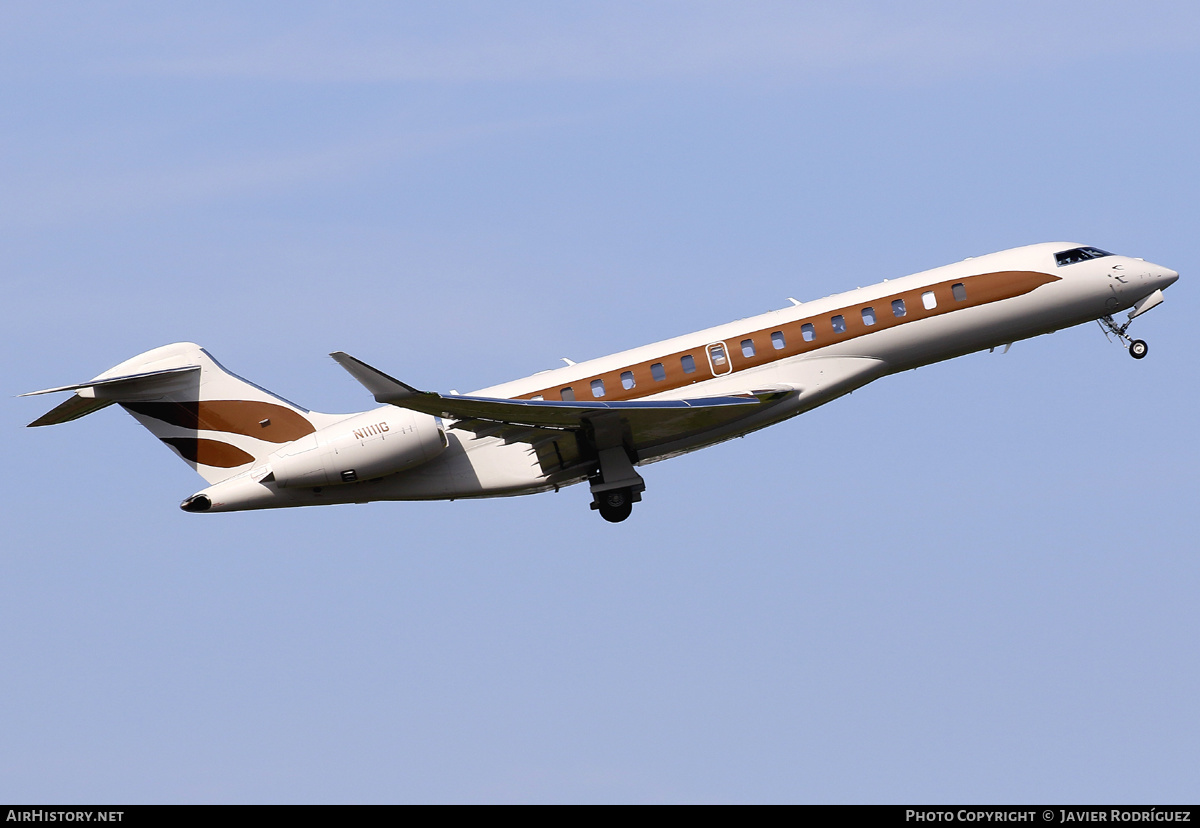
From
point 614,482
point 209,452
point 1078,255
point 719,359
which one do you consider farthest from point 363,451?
point 1078,255

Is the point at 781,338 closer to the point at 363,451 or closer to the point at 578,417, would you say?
the point at 578,417

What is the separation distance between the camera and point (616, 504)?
24.5 meters

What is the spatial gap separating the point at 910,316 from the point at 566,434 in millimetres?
6440

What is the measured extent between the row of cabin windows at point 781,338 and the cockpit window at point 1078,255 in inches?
78.6

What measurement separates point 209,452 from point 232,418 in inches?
29.6

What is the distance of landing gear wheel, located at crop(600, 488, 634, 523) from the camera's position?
24.5 meters

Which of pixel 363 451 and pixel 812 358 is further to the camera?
pixel 812 358

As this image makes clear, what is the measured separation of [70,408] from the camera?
79.4 feet

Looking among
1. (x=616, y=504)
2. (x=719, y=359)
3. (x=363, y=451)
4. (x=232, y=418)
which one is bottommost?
(x=616, y=504)
